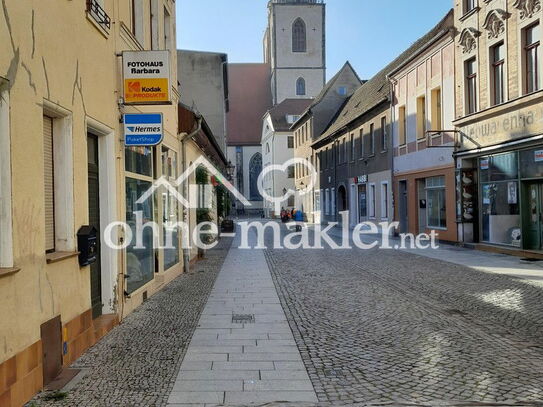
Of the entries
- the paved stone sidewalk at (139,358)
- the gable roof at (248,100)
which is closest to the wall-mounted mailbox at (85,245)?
the paved stone sidewalk at (139,358)

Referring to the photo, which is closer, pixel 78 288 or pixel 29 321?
pixel 29 321

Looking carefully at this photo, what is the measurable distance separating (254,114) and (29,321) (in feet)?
252

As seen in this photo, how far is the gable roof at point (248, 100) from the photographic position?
77431 millimetres

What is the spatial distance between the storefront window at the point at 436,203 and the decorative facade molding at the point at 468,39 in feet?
15.8

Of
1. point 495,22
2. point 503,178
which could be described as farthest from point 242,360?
point 495,22

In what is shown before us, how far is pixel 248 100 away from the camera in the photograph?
81.9 metres

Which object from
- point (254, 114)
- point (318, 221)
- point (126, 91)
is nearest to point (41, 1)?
point (126, 91)

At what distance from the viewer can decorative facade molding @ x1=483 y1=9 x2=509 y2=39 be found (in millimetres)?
15920

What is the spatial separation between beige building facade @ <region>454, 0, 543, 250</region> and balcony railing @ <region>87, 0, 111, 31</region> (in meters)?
11.4

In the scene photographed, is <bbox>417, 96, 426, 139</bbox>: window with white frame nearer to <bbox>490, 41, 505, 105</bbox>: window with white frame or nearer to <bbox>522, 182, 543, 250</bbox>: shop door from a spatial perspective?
<bbox>490, 41, 505, 105</bbox>: window with white frame

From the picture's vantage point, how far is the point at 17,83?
437cm

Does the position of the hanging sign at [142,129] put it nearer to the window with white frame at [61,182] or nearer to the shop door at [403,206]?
the window with white frame at [61,182]

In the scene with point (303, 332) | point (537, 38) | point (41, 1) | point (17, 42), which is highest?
point (537, 38)

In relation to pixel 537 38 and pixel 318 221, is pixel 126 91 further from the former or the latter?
pixel 318 221
